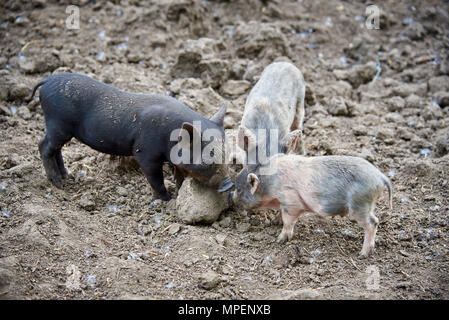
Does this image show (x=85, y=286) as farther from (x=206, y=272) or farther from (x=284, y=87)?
(x=284, y=87)

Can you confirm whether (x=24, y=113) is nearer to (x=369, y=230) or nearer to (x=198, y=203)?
(x=198, y=203)

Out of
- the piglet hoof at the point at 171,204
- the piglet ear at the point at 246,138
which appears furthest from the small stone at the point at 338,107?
the piglet hoof at the point at 171,204

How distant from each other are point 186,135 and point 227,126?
1.87m

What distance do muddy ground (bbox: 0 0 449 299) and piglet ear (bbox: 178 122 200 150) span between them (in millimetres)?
958

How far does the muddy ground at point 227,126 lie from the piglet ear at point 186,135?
3.14ft

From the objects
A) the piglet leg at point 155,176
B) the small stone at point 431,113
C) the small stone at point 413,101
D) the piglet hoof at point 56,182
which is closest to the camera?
the piglet leg at point 155,176

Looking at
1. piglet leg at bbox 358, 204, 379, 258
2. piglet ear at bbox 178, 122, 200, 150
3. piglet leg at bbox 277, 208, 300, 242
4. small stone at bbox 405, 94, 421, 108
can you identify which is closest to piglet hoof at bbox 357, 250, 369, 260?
piglet leg at bbox 358, 204, 379, 258

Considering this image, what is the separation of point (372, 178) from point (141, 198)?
9.44 feet

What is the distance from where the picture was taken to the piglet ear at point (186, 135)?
515cm

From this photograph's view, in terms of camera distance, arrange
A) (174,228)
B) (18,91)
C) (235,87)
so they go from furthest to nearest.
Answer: (235,87) < (18,91) < (174,228)

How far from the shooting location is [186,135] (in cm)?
527

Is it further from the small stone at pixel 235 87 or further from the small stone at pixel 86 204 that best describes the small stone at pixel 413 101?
the small stone at pixel 86 204

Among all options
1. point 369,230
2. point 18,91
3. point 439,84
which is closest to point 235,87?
point 18,91

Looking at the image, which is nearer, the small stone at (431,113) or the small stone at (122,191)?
the small stone at (122,191)
